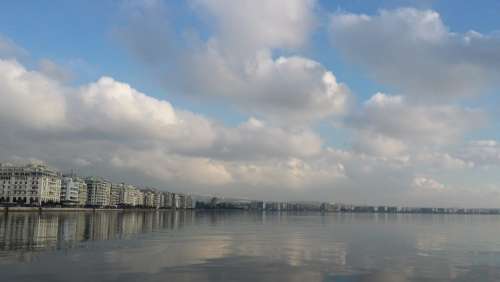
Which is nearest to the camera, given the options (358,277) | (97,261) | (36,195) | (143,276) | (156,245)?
(143,276)

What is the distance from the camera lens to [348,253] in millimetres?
44281

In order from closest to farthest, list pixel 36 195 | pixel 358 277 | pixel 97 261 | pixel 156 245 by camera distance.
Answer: pixel 358 277
pixel 97 261
pixel 156 245
pixel 36 195

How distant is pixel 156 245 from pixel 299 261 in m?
16.9

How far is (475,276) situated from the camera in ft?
105

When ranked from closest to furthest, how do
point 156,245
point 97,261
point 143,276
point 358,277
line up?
point 143,276
point 358,277
point 97,261
point 156,245

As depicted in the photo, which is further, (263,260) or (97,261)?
(263,260)

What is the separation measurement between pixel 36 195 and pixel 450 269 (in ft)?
634

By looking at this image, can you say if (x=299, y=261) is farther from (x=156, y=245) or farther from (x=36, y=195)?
(x=36, y=195)

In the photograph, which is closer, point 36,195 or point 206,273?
point 206,273

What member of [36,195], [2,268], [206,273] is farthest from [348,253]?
[36,195]

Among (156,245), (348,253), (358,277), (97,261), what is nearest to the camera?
(358,277)

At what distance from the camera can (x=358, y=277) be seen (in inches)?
1198

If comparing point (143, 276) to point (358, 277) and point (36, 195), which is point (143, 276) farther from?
point (36, 195)

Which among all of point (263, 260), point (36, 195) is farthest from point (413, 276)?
point (36, 195)
